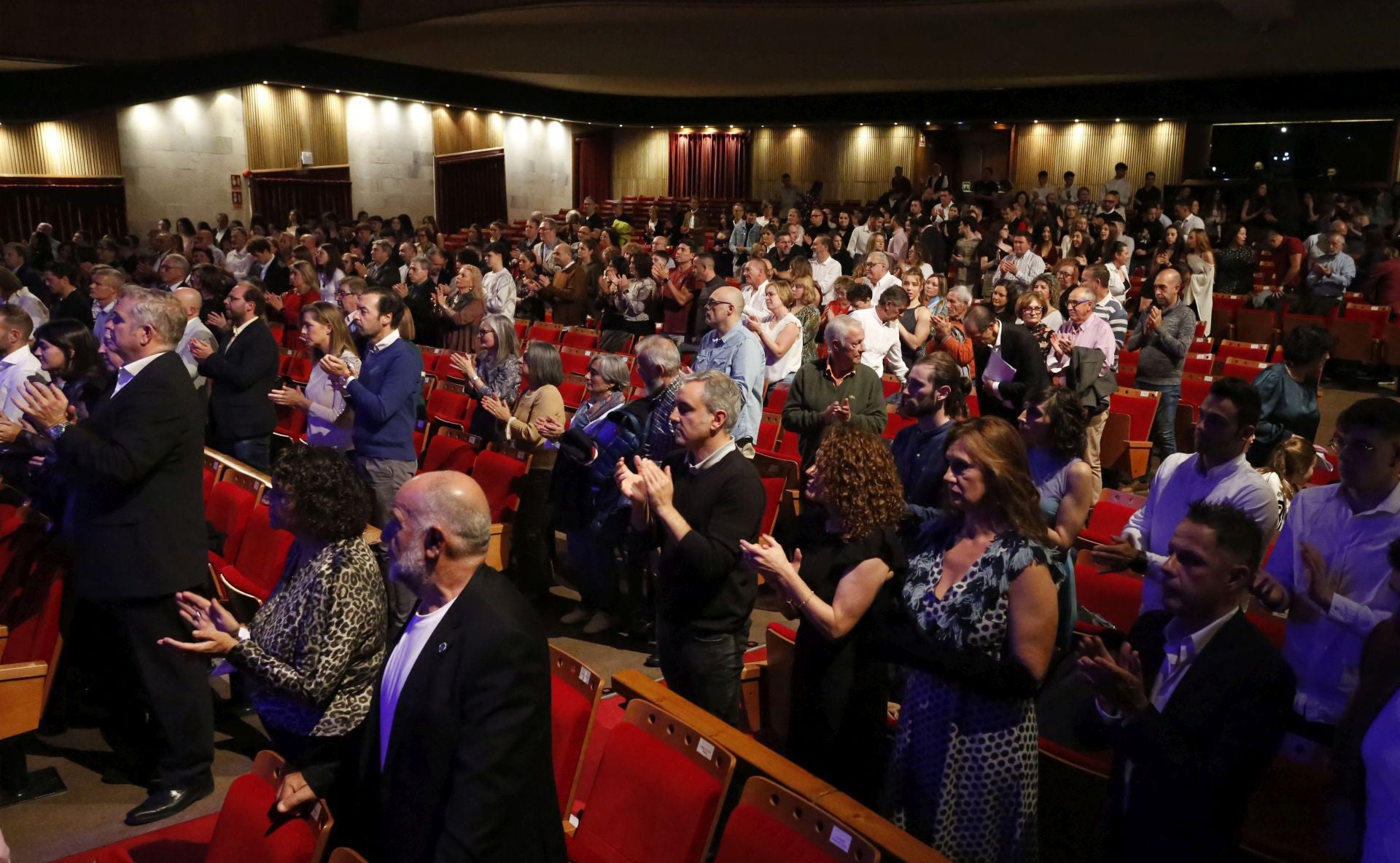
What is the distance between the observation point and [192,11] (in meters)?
13.0

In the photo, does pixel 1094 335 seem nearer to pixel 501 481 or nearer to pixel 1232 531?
pixel 501 481

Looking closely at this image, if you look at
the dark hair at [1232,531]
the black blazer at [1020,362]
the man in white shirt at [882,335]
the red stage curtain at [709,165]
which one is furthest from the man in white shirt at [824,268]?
the red stage curtain at [709,165]

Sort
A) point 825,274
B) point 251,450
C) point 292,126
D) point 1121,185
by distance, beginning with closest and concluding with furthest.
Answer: point 251,450, point 825,274, point 292,126, point 1121,185

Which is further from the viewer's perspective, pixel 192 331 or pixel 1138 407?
pixel 1138 407

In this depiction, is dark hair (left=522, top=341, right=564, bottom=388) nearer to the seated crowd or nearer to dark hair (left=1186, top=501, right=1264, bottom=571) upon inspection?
the seated crowd

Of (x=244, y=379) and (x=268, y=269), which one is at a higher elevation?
(x=268, y=269)

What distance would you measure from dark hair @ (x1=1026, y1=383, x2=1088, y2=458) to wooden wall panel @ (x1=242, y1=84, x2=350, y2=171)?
53.6ft

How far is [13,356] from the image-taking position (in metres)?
4.75

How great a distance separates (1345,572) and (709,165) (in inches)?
904

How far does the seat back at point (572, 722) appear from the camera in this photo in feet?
9.22

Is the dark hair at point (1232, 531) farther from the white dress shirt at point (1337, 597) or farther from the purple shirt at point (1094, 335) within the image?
the purple shirt at point (1094, 335)

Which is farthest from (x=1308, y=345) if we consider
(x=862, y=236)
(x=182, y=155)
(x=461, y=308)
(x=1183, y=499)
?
(x=182, y=155)

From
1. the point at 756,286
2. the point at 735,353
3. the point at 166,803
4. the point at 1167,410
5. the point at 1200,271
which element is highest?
the point at 1200,271

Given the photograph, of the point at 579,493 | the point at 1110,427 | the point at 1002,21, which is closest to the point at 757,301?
the point at 1110,427
